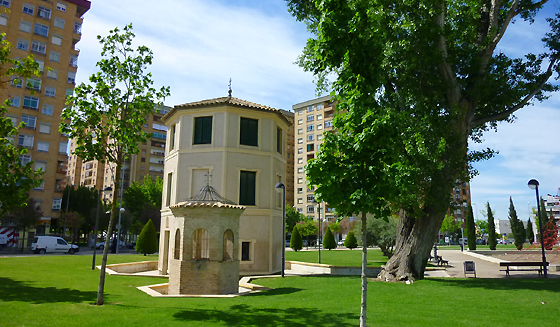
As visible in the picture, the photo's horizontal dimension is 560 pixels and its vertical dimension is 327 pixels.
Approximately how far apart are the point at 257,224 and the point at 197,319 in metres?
13.0

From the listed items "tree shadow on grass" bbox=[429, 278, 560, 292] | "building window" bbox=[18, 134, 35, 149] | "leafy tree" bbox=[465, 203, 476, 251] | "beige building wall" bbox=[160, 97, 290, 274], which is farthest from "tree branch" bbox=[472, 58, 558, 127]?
"building window" bbox=[18, 134, 35, 149]

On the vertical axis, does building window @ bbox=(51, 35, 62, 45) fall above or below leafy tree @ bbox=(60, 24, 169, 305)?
above

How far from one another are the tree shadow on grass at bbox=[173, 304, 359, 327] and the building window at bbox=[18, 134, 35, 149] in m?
47.1

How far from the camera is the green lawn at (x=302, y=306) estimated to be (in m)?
8.14

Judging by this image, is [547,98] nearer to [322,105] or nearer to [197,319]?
[197,319]

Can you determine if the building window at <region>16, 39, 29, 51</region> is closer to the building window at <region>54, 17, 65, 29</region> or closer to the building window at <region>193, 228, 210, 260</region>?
the building window at <region>54, 17, 65, 29</region>

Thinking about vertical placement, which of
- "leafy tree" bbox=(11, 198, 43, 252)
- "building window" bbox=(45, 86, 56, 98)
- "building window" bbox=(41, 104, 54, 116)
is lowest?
"leafy tree" bbox=(11, 198, 43, 252)

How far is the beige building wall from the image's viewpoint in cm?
2116

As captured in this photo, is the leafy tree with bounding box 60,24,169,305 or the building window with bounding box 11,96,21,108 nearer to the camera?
the leafy tree with bounding box 60,24,169,305

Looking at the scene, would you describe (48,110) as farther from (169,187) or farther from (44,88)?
(169,187)

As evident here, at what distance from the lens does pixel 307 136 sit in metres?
86.9

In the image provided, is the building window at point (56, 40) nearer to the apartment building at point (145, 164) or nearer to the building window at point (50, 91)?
the building window at point (50, 91)

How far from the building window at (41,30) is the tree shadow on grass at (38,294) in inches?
1839

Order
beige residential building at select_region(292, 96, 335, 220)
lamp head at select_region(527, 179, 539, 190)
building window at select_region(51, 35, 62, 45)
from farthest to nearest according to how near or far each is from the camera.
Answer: beige residential building at select_region(292, 96, 335, 220), building window at select_region(51, 35, 62, 45), lamp head at select_region(527, 179, 539, 190)
